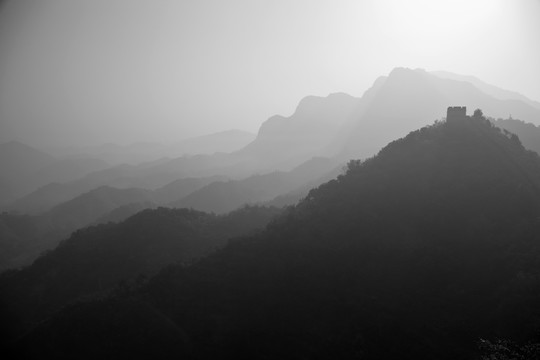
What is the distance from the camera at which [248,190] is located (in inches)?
4774

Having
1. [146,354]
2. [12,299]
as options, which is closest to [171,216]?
[12,299]

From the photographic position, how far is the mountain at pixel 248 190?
370 feet

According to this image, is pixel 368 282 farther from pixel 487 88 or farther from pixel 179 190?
pixel 487 88

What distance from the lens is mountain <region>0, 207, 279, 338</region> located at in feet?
167

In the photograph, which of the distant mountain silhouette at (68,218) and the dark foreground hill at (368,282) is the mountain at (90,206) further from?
the dark foreground hill at (368,282)

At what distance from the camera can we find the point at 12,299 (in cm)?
5206

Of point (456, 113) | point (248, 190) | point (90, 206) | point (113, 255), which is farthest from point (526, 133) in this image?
point (90, 206)

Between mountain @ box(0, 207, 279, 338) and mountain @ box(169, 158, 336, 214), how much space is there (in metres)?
48.0

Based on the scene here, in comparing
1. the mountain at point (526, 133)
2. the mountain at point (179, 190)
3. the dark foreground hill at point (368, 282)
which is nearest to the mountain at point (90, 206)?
the mountain at point (179, 190)

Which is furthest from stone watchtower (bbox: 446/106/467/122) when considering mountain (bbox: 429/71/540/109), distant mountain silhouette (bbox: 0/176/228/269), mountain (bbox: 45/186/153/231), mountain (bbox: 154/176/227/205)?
mountain (bbox: 429/71/540/109)

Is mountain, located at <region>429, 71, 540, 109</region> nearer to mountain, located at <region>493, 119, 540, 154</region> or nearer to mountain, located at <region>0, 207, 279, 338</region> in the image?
mountain, located at <region>493, 119, 540, 154</region>

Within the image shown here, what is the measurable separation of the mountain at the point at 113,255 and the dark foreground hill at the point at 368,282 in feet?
45.0

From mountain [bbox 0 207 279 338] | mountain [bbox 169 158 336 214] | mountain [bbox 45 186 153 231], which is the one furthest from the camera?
mountain [bbox 45 186 153 231]

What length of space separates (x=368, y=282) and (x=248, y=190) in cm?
9204
